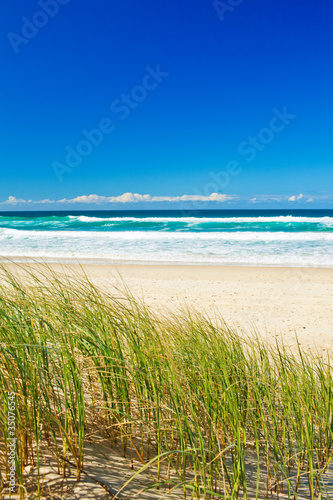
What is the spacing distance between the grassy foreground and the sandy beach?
214cm

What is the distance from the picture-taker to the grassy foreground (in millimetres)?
1540

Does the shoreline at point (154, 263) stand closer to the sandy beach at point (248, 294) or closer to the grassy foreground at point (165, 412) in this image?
the sandy beach at point (248, 294)

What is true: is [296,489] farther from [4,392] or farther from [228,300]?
[228,300]

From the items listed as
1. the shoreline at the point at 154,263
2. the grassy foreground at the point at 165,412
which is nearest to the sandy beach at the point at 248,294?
the shoreline at the point at 154,263

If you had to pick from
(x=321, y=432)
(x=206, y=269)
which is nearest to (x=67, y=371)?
(x=321, y=432)

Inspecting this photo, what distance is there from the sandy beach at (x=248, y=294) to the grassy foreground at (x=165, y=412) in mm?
2140

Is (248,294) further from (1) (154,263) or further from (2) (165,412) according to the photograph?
(2) (165,412)

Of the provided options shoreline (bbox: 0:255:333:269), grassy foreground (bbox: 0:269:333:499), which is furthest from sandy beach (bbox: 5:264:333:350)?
grassy foreground (bbox: 0:269:333:499)

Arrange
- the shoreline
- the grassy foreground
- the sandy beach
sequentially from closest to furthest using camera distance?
the grassy foreground < the sandy beach < the shoreline

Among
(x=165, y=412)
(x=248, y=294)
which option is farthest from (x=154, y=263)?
(x=165, y=412)

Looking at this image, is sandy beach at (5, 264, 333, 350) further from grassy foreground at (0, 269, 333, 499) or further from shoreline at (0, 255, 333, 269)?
grassy foreground at (0, 269, 333, 499)

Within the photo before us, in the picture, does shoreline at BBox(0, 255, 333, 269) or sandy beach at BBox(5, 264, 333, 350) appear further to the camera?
shoreline at BBox(0, 255, 333, 269)

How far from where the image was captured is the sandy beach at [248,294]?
5816 millimetres

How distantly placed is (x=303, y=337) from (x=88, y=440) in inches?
173
